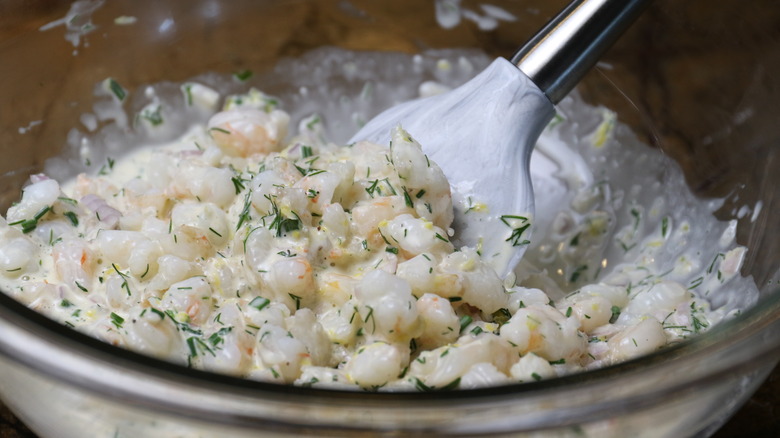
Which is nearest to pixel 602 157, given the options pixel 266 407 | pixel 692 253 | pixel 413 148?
pixel 692 253

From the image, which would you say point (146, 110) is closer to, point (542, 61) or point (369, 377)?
point (542, 61)

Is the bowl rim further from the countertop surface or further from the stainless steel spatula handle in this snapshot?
the stainless steel spatula handle

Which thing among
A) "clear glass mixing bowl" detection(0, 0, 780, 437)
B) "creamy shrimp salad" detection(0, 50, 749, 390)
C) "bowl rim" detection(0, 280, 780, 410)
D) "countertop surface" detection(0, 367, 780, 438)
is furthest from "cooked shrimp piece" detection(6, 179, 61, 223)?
"bowl rim" detection(0, 280, 780, 410)

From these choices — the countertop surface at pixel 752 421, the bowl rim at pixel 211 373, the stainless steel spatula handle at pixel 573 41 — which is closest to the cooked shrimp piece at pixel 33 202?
the countertop surface at pixel 752 421

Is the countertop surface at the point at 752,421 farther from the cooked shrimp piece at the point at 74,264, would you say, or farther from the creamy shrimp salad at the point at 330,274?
the cooked shrimp piece at the point at 74,264

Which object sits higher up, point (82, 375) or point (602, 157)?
point (82, 375)

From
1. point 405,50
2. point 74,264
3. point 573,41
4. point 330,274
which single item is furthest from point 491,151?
point 74,264

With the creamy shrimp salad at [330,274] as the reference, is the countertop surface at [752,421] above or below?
below
